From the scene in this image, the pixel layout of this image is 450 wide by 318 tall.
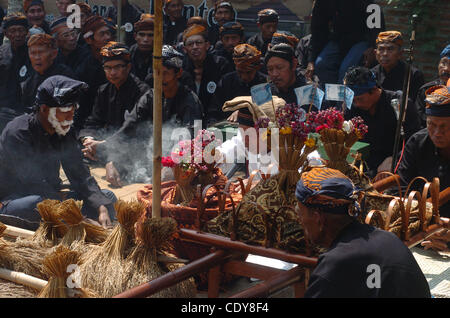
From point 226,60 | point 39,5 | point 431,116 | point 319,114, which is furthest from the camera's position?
point 39,5

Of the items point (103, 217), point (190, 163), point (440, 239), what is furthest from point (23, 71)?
point (440, 239)

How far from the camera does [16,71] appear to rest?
25.1 feet

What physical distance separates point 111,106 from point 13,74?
1.88 metres

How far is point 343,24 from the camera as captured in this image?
269 inches

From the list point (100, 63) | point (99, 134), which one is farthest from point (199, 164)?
point (100, 63)

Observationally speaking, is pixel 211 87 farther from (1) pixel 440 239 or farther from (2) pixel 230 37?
(1) pixel 440 239

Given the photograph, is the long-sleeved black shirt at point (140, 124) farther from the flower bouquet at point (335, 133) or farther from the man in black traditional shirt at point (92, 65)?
the flower bouquet at point (335, 133)

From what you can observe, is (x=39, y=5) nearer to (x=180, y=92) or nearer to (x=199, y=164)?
(x=180, y=92)

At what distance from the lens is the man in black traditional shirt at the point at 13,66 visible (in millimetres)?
7347

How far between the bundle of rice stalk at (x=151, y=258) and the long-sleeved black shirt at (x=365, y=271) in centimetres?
93

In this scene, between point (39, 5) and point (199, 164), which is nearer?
point (199, 164)

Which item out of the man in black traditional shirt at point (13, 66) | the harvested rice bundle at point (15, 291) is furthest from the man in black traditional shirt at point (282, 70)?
the man in black traditional shirt at point (13, 66)

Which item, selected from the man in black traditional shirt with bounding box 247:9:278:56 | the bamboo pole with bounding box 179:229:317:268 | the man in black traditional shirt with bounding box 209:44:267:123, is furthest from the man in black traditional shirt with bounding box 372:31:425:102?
the bamboo pole with bounding box 179:229:317:268

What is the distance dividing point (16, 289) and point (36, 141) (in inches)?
66.6
